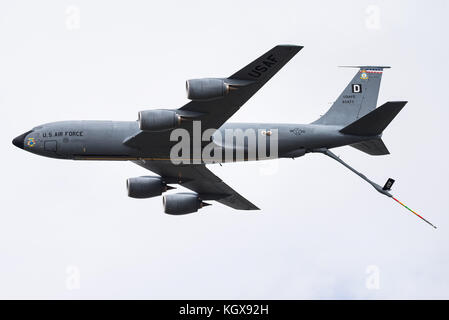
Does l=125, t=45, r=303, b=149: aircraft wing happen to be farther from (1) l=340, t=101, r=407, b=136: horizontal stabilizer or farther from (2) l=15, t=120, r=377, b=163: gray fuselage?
(1) l=340, t=101, r=407, b=136: horizontal stabilizer

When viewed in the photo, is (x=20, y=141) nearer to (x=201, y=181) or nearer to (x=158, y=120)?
(x=158, y=120)

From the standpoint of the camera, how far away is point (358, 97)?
5781cm

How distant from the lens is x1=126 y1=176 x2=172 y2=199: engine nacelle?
5494cm

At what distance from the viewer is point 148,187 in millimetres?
55250

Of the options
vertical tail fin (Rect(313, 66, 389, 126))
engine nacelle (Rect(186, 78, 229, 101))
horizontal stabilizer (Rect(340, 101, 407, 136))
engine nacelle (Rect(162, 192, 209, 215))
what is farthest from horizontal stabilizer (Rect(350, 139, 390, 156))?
engine nacelle (Rect(186, 78, 229, 101))

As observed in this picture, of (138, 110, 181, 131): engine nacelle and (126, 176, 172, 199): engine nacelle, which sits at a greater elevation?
(138, 110, 181, 131): engine nacelle

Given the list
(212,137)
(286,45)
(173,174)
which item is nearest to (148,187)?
(173,174)

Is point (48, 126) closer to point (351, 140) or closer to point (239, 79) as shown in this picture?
point (239, 79)

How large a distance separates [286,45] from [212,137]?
942 centimetres

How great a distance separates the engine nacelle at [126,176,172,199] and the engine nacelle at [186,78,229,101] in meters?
10.9

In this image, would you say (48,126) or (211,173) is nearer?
(48,126)

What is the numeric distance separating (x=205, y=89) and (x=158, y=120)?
3.92 m

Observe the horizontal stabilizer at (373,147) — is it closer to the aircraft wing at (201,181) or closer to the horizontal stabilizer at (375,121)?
the horizontal stabilizer at (375,121)

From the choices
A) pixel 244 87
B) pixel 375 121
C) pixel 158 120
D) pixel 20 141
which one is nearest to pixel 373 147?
pixel 375 121
